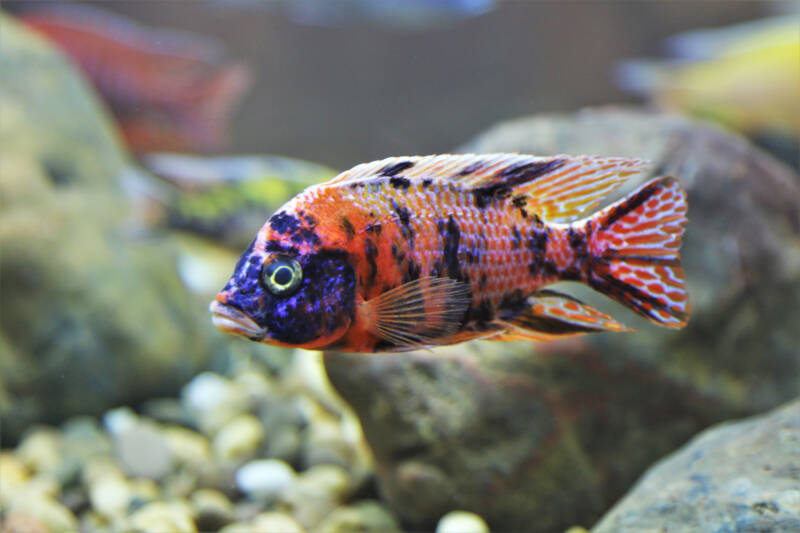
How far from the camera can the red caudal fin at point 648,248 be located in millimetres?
1320

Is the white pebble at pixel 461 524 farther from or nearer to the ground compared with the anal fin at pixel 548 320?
nearer to the ground

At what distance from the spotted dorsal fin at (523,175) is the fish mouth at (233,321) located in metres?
0.34

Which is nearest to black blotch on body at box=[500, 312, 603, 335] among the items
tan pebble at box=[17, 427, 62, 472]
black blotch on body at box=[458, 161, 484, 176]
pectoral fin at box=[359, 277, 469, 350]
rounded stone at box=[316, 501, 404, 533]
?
pectoral fin at box=[359, 277, 469, 350]

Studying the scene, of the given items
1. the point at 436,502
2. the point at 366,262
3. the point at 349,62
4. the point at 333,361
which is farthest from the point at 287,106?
the point at 366,262

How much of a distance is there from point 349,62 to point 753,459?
5.13 m

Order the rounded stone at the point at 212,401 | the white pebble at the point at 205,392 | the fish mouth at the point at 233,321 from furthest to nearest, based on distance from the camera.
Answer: the white pebble at the point at 205,392
the rounded stone at the point at 212,401
the fish mouth at the point at 233,321

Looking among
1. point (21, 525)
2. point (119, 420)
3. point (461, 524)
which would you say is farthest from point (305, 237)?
point (119, 420)

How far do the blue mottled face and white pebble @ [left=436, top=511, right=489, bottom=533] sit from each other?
1.44m

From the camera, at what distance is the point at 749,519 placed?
1.60 metres

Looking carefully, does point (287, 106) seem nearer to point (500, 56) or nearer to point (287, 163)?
point (287, 163)

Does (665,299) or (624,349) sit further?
(624,349)

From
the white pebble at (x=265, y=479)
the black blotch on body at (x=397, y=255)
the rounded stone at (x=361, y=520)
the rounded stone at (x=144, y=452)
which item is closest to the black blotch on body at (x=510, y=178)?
the black blotch on body at (x=397, y=255)

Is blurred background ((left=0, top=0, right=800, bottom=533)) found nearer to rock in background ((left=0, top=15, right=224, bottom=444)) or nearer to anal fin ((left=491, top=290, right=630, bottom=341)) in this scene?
rock in background ((left=0, top=15, right=224, bottom=444))

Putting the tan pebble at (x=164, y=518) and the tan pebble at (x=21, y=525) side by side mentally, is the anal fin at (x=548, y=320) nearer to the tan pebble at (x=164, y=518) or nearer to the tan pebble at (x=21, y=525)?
the tan pebble at (x=164, y=518)
